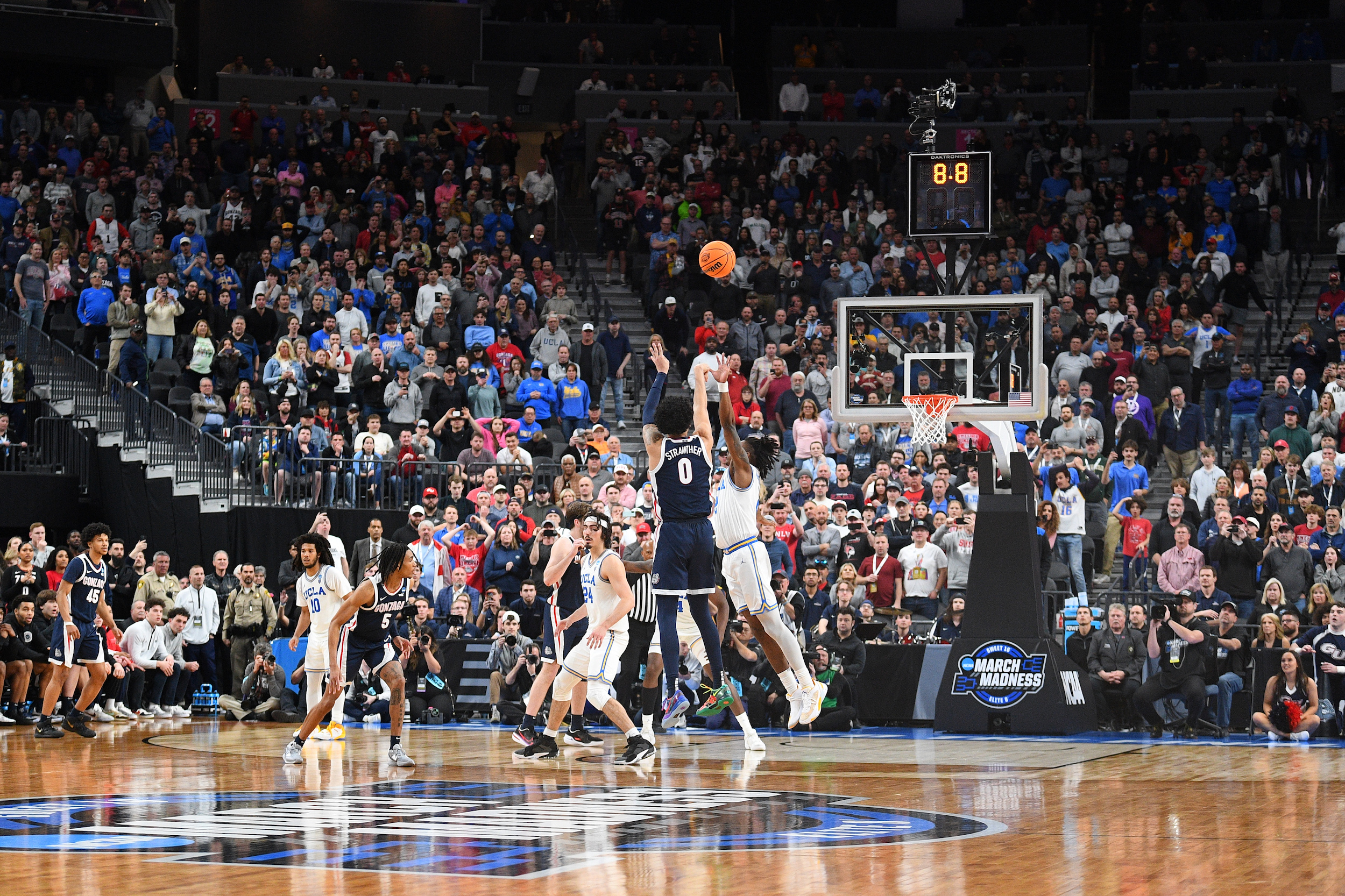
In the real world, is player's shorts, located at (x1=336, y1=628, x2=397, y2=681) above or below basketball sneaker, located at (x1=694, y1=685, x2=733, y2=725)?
above

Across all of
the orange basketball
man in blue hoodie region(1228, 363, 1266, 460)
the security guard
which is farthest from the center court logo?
man in blue hoodie region(1228, 363, 1266, 460)

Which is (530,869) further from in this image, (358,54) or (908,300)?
(358,54)

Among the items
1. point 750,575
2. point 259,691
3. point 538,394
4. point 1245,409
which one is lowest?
point 259,691

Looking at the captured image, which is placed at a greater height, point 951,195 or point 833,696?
point 951,195

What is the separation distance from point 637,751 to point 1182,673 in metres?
6.97

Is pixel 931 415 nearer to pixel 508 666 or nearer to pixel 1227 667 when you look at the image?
pixel 1227 667

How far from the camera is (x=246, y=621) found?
782 inches

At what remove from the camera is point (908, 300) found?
616 inches

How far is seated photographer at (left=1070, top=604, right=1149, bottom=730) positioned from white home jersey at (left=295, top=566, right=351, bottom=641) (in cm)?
770

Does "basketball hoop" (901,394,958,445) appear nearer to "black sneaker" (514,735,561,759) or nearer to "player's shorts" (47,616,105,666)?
"black sneaker" (514,735,561,759)

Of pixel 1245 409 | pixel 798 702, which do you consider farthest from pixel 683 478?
pixel 1245 409

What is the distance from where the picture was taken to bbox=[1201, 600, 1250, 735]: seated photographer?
16406 millimetres

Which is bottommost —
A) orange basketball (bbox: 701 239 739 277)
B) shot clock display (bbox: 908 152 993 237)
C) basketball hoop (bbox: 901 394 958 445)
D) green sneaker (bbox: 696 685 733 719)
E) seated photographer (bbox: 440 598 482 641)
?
green sneaker (bbox: 696 685 733 719)

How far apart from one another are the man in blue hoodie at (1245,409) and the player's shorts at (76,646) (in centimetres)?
1497
